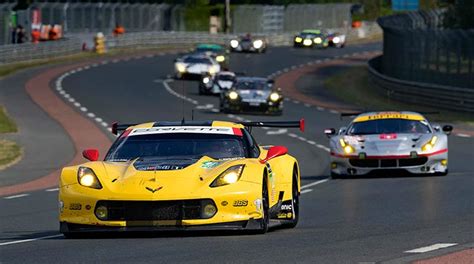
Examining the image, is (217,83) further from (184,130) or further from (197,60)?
(184,130)

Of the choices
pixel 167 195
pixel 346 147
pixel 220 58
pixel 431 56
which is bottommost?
pixel 220 58

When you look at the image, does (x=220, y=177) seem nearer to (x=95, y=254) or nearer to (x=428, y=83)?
(x=95, y=254)

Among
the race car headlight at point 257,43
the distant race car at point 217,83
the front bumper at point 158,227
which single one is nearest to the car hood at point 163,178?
the front bumper at point 158,227

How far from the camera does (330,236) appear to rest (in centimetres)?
1256

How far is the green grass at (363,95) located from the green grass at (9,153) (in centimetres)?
1505

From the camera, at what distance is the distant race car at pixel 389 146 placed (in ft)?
77.3

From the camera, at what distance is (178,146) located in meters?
13.7

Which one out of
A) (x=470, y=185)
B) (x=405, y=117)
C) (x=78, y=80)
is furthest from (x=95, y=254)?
(x=78, y=80)

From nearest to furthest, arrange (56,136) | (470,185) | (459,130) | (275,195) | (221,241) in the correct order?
(221,241) < (275,195) < (470,185) < (56,136) < (459,130)

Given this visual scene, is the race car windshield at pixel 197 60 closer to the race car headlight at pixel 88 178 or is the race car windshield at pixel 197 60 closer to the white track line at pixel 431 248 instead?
the race car headlight at pixel 88 178

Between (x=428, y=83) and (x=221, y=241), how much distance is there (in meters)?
37.7

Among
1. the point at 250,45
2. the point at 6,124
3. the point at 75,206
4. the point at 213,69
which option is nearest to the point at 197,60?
the point at 213,69

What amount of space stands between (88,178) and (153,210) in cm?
76

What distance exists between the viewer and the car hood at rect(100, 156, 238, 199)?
12359mm
